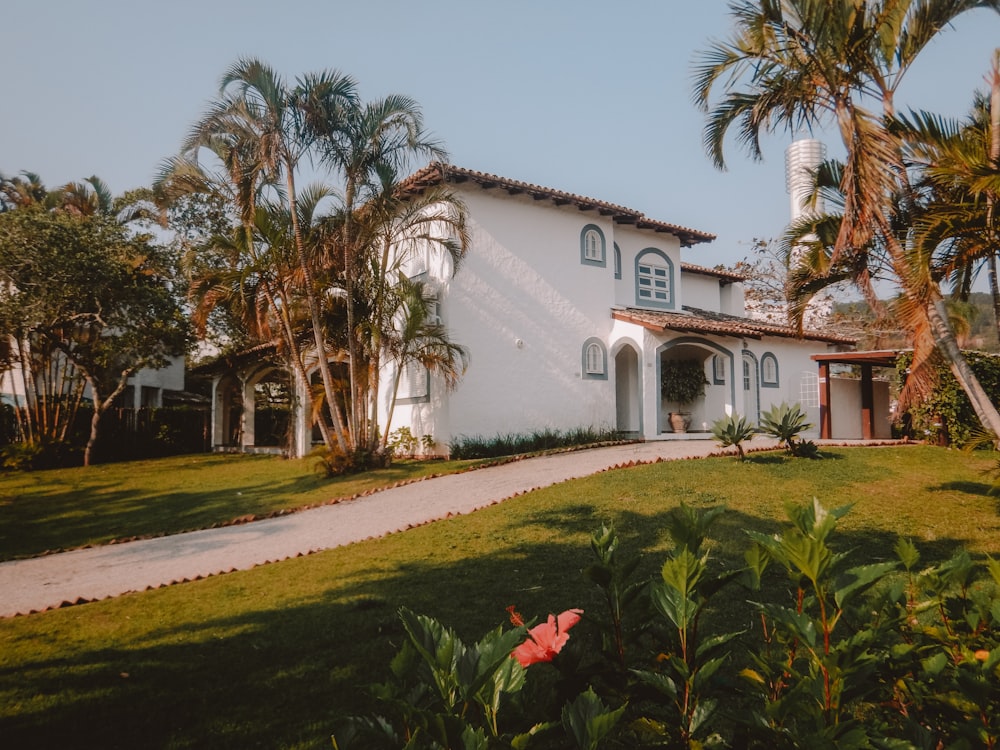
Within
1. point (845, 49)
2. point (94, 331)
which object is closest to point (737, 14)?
point (845, 49)

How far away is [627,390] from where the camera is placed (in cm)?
2047

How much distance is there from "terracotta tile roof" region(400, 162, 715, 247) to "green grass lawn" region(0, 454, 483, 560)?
6750 millimetres

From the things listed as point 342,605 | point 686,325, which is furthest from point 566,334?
point 342,605

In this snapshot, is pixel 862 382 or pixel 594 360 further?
pixel 594 360

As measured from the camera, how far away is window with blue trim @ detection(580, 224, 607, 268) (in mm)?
18609

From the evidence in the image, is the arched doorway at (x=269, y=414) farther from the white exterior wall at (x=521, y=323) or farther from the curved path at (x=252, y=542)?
the curved path at (x=252, y=542)

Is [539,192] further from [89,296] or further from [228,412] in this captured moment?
[228,412]

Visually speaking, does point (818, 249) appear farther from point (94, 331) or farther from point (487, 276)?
point (94, 331)

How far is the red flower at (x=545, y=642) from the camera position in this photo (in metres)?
1.13

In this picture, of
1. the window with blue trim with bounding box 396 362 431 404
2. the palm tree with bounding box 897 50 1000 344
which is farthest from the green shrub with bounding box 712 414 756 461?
the window with blue trim with bounding box 396 362 431 404

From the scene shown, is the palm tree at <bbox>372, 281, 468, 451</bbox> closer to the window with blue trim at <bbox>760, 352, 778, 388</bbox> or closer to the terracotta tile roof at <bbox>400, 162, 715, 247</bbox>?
the terracotta tile roof at <bbox>400, 162, 715, 247</bbox>

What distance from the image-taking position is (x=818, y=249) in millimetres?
9258

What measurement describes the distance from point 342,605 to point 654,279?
17.3m

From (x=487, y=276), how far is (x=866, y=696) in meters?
15.8
